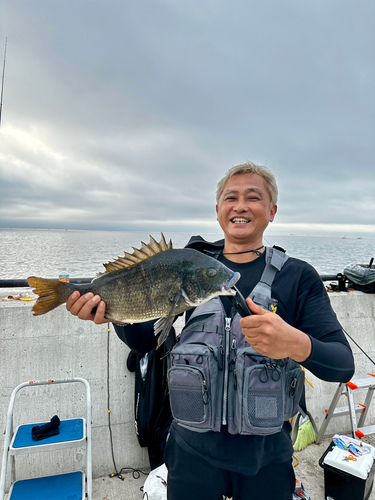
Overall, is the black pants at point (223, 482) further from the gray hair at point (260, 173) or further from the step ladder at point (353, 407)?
the step ladder at point (353, 407)

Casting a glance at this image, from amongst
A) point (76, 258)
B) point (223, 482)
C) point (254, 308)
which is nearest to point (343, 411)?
point (223, 482)

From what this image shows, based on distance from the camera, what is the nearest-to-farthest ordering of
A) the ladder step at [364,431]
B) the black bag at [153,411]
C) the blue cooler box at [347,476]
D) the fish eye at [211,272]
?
the fish eye at [211,272]
the blue cooler box at [347,476]
the black bag at [153,411]
the ladder step at [364,431]

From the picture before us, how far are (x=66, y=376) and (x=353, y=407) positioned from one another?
3382 mm

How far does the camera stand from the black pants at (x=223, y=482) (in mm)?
1716

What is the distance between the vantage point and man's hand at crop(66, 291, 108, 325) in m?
1.81

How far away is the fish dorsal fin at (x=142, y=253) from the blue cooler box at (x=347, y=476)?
2740 mm

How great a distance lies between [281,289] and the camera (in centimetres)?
190

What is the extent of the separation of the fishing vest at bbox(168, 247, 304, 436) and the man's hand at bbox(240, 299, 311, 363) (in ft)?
1.00

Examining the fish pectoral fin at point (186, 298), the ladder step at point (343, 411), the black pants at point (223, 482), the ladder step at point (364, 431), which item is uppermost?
the fish pectoral fin at point (186, 298)

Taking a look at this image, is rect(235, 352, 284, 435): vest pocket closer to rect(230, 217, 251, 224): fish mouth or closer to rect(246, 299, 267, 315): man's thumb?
rect(246, 299, 267, 315): man's thumb

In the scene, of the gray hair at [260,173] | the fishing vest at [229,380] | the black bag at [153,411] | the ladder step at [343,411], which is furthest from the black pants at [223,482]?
the ladder step at [343,411]

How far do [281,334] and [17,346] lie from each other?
123 inches

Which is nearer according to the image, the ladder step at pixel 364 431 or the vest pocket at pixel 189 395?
the vest pocket at pixel 189 395

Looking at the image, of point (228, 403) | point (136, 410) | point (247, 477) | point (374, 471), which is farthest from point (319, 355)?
point (136, 410)
